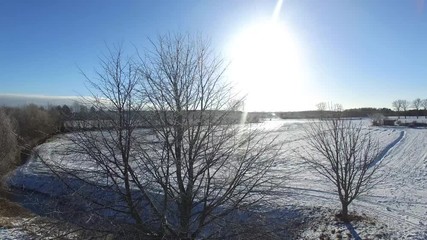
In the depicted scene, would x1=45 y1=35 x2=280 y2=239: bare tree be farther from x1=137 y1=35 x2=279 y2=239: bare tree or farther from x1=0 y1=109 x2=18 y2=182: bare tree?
x1=0 y1=109 x2=18 y2=182: bare tree

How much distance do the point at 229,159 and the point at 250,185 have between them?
80cm

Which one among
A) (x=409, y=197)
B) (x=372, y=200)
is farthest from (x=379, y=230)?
(x=409, y=197)

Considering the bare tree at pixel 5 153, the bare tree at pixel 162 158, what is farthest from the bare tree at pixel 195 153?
the bare tree at pixel 5 153

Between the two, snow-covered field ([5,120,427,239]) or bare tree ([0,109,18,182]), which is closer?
snow-covered field ([5,120,427,239])

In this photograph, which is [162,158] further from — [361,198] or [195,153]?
[361,198]

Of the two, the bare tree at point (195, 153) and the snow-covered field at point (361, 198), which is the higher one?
the bare tree at point (195, 153)

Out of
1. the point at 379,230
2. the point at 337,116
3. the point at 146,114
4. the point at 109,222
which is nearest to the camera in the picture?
the point at 109,222

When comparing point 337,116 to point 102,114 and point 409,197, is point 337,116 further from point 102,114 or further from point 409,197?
point 102,114

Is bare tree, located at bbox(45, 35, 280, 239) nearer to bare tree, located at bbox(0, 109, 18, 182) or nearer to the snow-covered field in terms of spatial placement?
the snow-covered field

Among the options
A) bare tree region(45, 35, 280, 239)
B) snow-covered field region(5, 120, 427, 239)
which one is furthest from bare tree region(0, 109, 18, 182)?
bare tree region(45, 35, 280, 239)

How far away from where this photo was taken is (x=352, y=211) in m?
16.2

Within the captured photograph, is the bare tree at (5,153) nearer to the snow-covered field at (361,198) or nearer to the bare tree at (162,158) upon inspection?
the snow-covered field at (361,198)

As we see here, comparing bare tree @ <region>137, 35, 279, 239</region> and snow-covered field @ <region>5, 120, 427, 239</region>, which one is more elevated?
bare tree @ <region>137, 35, 279, 239</region>

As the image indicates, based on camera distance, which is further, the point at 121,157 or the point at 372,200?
the point at 372,200
